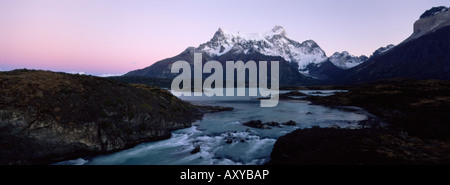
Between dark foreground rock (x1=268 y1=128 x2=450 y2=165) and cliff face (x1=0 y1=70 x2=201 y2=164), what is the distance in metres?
19.9

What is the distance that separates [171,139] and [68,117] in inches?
541

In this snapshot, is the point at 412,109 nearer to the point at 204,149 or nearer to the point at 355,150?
the point at 355,150

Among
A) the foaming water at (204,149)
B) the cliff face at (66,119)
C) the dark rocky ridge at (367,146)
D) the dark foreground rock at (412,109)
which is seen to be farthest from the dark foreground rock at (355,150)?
the cliff face at (66,119)

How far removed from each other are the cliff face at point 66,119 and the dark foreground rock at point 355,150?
19.9m

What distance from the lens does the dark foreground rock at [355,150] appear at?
1905 cm

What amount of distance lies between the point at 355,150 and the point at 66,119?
103 ft

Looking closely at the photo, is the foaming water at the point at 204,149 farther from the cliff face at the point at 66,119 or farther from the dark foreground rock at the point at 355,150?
the dark foreground rock at the point at 355,150

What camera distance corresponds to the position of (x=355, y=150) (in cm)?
2109

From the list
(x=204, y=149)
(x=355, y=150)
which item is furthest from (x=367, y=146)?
(x=204, y=149)

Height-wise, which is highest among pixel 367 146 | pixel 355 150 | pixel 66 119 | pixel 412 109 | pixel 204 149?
pixel 66 119

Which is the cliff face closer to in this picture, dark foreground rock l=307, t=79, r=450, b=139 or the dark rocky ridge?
the dark rocky ridge
